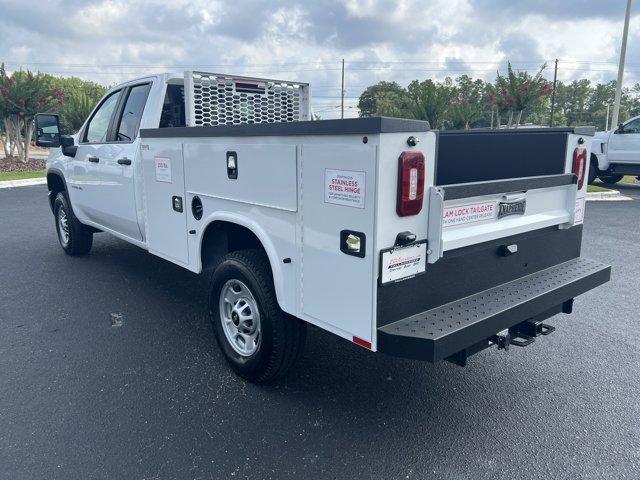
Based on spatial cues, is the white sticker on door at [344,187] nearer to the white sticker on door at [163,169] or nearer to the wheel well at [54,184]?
the white sticker on door at [163,169]

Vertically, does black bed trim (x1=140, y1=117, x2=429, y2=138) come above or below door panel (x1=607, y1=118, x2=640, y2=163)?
above

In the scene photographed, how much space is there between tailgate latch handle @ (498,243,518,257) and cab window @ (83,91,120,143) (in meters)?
4.05

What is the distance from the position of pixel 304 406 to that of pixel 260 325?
57 cm

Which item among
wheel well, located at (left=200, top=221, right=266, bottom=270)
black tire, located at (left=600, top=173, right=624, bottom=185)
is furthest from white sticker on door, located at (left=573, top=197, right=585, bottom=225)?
black tire, located at (left=600, top=173, right=624, bottom=185)

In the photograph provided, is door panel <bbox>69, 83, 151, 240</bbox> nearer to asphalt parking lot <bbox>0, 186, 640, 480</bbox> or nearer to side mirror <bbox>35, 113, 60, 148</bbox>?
side mirror <bbox>35, 113, 60, 148</bbox>

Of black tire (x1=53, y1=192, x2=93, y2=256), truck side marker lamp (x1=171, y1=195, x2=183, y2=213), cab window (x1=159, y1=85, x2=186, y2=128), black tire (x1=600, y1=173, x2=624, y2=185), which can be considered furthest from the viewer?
black tire (x1=600, y1=173, x2=624, y2=185)

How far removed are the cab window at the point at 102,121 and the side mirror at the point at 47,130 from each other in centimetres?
35

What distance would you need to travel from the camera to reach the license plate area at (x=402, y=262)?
2.53 m

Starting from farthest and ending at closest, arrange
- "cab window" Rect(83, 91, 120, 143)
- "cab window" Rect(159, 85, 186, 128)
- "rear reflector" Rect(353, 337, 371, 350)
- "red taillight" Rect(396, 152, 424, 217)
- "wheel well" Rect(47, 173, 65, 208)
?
"wheel well" Rect(47, 173, 65, 208) < "cab window" Rect(83, 91, 120, 143) < "cab window" Rect(159, 85, 186, 128) < "rear reflector" Rect(353, 337, 371, 350) < "red taillight" Rect(396, 152, 424, 217)

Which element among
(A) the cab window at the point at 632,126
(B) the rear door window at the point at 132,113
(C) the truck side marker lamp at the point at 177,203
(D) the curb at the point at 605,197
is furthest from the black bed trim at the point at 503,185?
(A) the cab window at the point at 632,126

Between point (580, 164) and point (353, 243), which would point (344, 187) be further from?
point (580, 164)

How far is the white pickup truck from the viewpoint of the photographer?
8.34 feet

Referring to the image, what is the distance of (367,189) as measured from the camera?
8.05 feet

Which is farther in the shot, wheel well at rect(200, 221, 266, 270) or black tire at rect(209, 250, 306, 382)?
wheel well at rect(200, 221, 266, 270)
